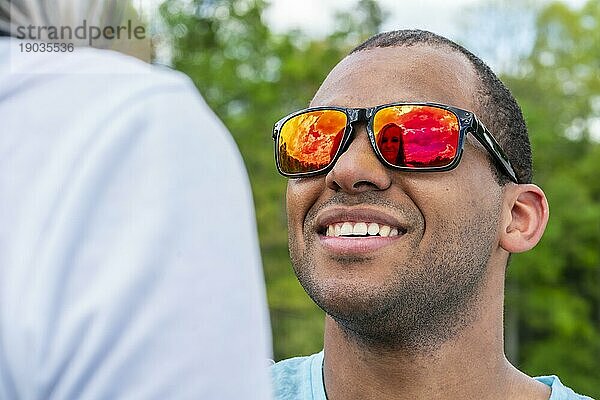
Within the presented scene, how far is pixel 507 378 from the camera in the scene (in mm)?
2295

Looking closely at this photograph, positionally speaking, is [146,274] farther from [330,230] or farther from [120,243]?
[330,230]

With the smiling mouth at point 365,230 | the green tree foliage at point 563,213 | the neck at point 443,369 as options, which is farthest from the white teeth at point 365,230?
the green tree foliage at point 563,213

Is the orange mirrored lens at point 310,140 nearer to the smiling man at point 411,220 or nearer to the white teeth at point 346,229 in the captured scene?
the smiling man at point 411,220

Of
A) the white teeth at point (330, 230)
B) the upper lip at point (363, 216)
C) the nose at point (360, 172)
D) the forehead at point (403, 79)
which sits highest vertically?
the forehead at point (403, 79)

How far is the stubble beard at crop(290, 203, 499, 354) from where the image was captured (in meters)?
2.09

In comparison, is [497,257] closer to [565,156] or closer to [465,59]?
[465,59]

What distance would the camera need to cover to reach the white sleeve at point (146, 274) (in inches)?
32.7

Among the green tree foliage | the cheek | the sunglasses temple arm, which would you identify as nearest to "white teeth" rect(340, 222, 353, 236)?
the cheek

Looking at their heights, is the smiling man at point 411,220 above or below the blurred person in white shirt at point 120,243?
below

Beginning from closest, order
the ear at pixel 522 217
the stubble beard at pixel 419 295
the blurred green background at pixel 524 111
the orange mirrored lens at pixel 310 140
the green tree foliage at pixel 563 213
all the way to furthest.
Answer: the stubble beard at pixel 419 295 → the orange mirrored lens at pixel 310 140 → the ear at pixel 522 217 → the blurred green background at pixel 524 111 → the green tree foliage at pixel 563 213

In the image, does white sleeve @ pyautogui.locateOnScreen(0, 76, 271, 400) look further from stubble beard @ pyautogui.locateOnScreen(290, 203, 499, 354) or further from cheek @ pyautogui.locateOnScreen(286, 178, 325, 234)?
cheek @ pyautogui.locateOnScreen(286, 178, 325, 234)

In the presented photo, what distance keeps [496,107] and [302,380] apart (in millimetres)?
924

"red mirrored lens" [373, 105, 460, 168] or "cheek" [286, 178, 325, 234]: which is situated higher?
"red mirrored lens" [373, 105, 460, 168]

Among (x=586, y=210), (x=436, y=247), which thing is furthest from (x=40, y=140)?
(x=586, y=210)
